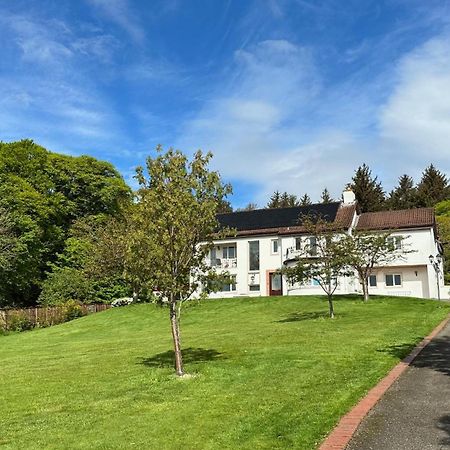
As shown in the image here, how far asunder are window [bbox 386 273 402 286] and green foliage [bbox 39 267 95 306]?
86.4 ft

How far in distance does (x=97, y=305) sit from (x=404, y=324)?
30367 mm

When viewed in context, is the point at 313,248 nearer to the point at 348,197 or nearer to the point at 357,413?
the point at 348,197

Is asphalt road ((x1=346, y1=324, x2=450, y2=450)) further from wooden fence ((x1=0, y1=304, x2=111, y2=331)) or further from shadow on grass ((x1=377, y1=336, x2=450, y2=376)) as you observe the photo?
wooden fence ((x1=0, y1=304, x2=111, y2=331))

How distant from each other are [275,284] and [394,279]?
33.5 ft

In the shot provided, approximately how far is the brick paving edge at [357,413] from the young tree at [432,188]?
223 ft

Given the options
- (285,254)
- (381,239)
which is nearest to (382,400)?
(381,239)

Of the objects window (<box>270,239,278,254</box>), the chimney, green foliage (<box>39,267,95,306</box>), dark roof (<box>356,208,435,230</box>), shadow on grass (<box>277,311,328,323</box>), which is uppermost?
the chimney

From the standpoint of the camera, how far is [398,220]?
148ft

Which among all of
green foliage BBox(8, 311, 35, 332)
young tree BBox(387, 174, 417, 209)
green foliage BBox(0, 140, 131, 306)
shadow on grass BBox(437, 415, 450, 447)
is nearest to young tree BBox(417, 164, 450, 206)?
young tree BBox(387, 174, 417, 209)

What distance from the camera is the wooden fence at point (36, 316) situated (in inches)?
1535

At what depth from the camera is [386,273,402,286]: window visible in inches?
1737

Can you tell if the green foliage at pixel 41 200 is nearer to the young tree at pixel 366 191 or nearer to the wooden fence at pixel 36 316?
the wooden fence at pixel 36 316

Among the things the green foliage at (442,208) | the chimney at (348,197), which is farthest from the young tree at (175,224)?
the green foliage at (442,208)

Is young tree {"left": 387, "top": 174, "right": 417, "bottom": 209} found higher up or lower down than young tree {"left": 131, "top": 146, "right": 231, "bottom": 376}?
higher up
